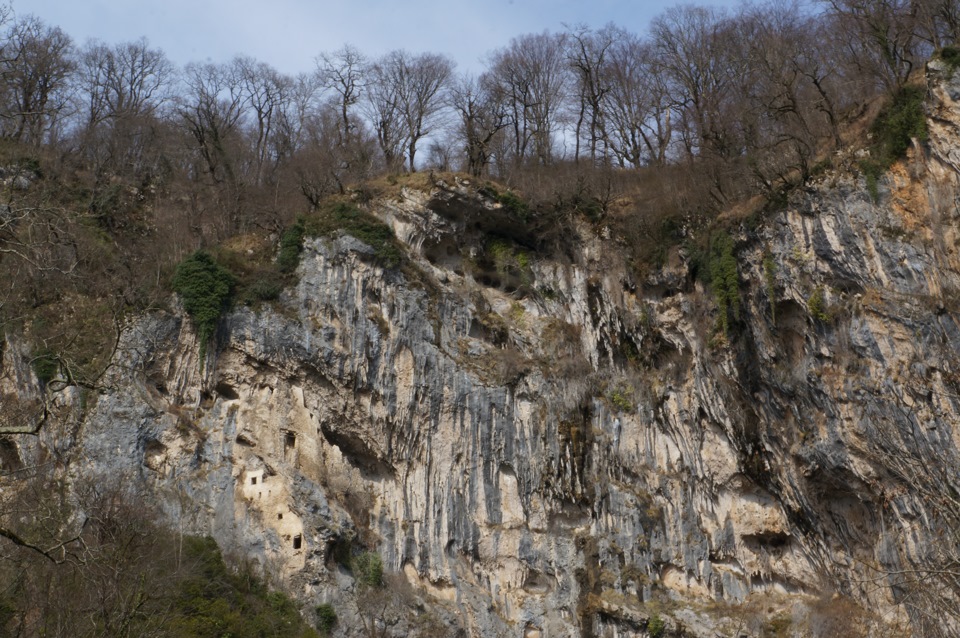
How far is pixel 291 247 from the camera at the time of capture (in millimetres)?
21219

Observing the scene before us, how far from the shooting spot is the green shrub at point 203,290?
64.5ft

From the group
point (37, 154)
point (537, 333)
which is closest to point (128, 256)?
point (37, 154)

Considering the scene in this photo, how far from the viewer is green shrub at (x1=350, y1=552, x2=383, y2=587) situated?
18.2m

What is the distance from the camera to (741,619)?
18.1 meters

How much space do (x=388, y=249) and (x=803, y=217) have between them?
10.1 metres

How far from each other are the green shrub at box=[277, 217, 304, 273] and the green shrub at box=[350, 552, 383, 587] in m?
7.47

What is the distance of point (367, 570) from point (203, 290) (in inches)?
306

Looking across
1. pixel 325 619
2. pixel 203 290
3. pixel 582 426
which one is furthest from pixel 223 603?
pixel 582 426

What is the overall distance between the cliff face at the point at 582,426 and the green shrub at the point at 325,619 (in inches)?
13.8

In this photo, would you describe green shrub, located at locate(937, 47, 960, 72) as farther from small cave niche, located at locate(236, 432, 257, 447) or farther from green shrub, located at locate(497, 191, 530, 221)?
small cave niche, located at locate(236, 432, 257, 447)

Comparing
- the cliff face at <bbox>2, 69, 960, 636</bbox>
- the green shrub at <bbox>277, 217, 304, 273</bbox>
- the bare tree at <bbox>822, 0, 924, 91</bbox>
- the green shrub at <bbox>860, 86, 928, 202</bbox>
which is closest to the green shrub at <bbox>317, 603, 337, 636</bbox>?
the cliff face at <bbox>2, 69, 960, 636</bbox>

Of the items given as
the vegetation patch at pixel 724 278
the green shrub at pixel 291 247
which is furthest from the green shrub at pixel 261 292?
the vegetation patch at pixel 724 278

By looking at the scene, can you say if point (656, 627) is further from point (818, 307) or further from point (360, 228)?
point (360, 228)

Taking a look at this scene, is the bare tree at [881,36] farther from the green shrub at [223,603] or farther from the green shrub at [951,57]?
the green shrub at [223,603]
